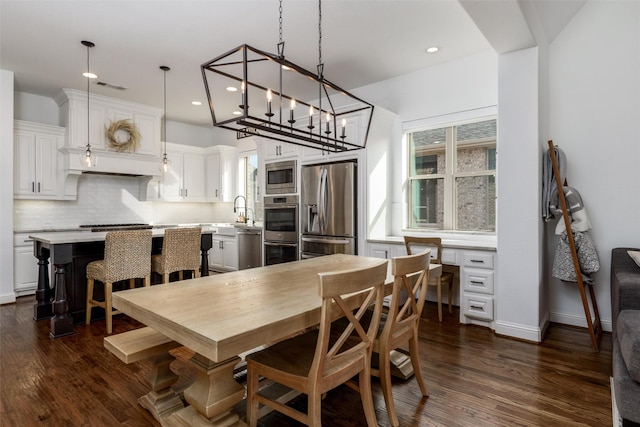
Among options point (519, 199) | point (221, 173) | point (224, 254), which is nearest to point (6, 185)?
point (224, 254)

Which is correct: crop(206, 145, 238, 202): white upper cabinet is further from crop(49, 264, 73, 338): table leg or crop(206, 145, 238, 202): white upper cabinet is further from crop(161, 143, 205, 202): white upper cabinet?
crop(49, 264, 73, 338): table leg

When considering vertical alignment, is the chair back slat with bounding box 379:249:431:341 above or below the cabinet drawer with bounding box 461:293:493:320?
above

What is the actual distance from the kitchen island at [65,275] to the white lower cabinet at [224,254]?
1962 millimetres

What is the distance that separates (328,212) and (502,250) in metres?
2.01

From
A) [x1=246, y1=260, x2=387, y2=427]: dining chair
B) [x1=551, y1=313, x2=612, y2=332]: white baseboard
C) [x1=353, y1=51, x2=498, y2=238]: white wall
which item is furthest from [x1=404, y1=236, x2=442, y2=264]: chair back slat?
[x1=246, y1=260, x2=387, y2=427]: dining chair

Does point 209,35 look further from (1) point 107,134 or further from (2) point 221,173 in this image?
(2) point 221,173

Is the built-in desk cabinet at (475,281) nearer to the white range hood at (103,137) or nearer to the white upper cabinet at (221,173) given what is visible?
the white upper cabinet at (221,173)

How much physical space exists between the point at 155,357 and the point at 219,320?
88 cm

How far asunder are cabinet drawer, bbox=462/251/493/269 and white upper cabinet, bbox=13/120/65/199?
563 centimetres

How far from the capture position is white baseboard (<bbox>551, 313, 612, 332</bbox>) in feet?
10.6

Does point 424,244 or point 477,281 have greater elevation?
point 424,244

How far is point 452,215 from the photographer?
13.8 feet

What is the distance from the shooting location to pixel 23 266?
4652 millimetres

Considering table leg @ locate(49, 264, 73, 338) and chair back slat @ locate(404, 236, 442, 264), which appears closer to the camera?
table leg @ locate(49, 264, 73, 338)
